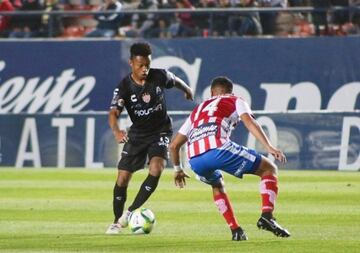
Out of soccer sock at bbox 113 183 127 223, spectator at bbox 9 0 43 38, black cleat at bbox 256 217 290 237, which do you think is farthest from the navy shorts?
spectator at bbox 9 0 43 38

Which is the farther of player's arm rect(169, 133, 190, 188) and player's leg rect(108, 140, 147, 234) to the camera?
player's leg rect(108, 140, 147, 234)

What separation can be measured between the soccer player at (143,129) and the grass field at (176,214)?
19.2 inches

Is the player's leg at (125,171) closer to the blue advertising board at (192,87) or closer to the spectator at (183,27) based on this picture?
the blue advertising board at (192,87)

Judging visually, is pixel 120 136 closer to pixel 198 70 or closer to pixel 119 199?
pixel 119 199

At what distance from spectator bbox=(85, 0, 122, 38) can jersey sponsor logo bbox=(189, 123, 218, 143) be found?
1456 centimetres

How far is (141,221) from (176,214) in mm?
2228

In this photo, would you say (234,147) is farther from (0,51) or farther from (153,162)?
(0,51)

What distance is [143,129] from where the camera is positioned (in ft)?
44.7

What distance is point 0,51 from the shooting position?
88.2 feet

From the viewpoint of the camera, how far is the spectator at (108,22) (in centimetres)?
2650

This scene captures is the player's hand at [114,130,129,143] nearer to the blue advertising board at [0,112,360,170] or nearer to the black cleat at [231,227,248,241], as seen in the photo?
the black cleat at [231,227,248,241]

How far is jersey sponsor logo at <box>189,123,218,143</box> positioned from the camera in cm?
1195

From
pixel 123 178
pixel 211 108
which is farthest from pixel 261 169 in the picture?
pixel 123 178

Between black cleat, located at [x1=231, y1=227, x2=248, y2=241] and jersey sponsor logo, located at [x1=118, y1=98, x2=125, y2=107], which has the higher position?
jersey sponsor logo, located at [x1=118, y1=98, x2=125, y2=107]
